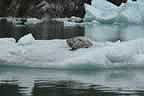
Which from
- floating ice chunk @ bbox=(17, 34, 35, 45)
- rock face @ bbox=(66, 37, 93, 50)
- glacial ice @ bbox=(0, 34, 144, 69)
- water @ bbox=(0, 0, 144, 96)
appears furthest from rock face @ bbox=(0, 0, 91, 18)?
water @ bbox=(0, 0, 144, 96)

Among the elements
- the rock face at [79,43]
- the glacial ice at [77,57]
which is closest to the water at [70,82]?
the glacial ice at [77,57]

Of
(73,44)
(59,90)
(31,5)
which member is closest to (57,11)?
(31,5)

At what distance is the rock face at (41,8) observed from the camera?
2803 inches

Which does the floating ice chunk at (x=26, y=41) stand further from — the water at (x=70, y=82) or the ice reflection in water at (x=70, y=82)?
the ice reflection in water at (x=70, y=82)

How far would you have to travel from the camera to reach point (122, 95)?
9570mm

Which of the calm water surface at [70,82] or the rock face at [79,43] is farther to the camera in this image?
the rock face at [79,43]

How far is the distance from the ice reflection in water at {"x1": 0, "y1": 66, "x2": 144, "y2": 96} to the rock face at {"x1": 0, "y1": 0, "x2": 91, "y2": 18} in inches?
2291

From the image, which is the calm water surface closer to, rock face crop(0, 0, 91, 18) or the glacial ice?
the glacial ice

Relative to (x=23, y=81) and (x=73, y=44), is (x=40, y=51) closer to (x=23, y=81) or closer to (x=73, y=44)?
(x=73, y=44)

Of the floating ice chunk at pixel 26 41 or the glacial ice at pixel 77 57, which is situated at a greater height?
the floating ice chunk at pixel 26 41

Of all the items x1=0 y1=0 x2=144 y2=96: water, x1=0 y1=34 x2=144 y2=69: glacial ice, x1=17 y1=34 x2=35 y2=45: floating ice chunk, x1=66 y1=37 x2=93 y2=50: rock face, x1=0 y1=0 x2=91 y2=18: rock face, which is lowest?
x1=0 y1=0 x2=144 y2=96: water

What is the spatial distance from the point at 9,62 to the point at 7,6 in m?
62.1

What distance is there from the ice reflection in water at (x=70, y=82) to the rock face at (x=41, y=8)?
58.2m

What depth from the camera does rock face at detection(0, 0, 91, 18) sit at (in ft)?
234
